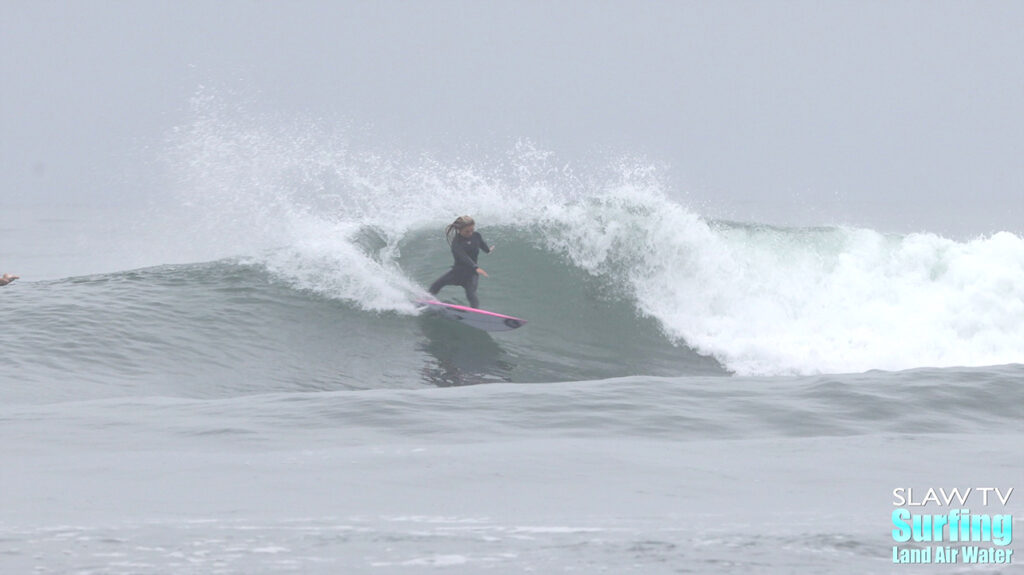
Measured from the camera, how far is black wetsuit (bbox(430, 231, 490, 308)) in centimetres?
1443

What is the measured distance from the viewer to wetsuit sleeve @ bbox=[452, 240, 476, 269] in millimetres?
14406

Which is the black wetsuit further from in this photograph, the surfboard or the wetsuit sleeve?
the surfboard

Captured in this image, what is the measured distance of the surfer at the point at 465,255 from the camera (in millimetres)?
14383

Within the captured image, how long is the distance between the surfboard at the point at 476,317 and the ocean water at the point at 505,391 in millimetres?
154

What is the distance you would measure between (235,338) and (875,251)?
12.1 metres

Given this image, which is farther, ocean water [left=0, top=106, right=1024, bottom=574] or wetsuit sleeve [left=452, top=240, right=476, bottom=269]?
wetsuit sleeve [left=452, top=240, right=476, bottom=269]

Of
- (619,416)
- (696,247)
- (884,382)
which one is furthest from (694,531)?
(696,247)

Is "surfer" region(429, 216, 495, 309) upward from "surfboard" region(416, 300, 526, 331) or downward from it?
upward

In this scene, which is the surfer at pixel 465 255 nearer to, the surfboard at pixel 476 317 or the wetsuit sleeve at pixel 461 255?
the wetsuit sleeve at pixel 461 255

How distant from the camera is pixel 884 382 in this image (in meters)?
10.4

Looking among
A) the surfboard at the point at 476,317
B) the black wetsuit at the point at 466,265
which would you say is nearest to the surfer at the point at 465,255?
the black wetsuit at the point at 466,265

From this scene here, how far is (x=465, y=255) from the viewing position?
14461 mm

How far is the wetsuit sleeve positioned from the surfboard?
594 mm

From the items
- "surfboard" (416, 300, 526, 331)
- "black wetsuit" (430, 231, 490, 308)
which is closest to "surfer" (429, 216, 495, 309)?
"black wetsuit" (430, 231, 490, 308)
